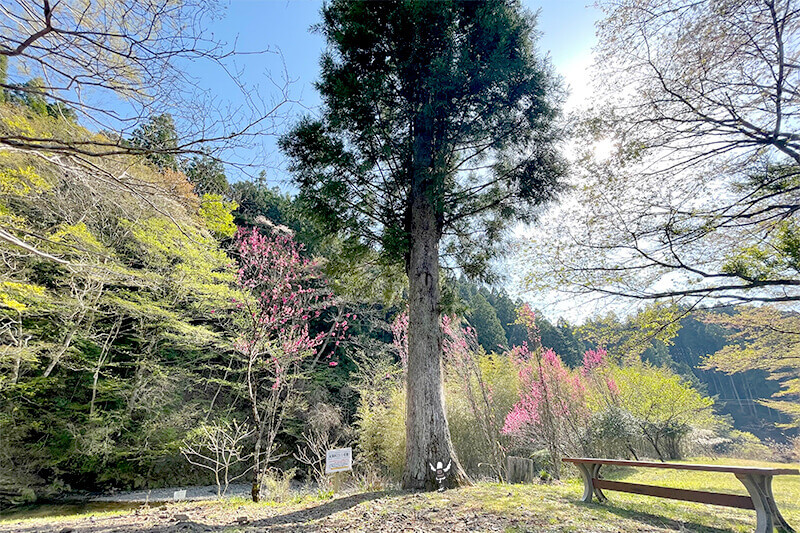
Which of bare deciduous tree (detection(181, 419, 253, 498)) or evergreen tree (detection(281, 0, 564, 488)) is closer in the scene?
evergreen tree (detection(281, 0, 564, 488))

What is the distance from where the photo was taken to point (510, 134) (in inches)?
194

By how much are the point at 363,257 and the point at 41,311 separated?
7.77 metres

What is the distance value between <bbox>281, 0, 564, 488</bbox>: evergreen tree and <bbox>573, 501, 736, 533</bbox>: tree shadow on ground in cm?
176

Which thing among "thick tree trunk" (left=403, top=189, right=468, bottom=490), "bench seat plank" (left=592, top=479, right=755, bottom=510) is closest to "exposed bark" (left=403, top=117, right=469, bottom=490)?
"thick tree trunk" (left=403, top=189, right=468, bottom=490)

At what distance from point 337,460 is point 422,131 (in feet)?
14.8

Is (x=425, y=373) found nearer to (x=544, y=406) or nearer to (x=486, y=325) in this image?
(x=544, y=406)

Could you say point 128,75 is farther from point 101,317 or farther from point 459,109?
point 101,317

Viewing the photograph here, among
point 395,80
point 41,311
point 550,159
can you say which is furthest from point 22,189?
point 550,159

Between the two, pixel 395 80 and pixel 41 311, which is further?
pixel 41 311

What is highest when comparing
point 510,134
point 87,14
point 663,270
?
point 510,134

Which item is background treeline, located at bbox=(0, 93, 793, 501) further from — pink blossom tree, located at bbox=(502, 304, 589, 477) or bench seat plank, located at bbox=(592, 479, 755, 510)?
bench seat plank, located at bbox=(592, 479, 755, 510)

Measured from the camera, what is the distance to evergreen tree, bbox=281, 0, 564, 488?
4418 mm

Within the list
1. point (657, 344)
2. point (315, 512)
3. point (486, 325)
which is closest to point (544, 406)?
point (315, 512)

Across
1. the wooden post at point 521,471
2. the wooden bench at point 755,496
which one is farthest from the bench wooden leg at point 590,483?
the wooden post at point 521,471
